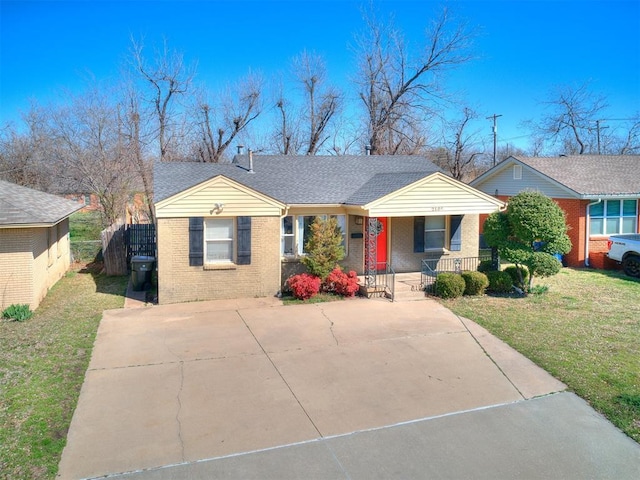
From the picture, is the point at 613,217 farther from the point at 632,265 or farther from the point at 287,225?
the point at 287,225

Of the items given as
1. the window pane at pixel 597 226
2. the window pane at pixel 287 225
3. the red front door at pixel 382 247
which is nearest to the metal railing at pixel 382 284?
the red front door at pixel 382 247

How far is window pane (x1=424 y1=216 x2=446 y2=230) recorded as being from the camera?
56.7 ft

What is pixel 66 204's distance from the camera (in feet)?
57.4

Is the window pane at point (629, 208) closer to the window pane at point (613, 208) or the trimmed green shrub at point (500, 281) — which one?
the window pane at point (613, 208)

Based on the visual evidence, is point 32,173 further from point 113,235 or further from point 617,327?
point 617,327

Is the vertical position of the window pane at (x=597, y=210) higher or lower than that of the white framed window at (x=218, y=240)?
higher

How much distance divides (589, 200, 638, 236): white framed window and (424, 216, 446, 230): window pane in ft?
24.7

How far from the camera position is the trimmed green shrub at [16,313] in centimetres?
1201

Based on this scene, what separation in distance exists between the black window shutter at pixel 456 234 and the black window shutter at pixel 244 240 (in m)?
7.28

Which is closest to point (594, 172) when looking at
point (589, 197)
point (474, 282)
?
point (589, 197)

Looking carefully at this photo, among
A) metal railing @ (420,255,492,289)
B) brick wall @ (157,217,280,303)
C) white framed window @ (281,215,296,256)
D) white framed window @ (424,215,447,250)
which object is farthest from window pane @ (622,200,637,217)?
brick wall @ (157,217,280,303)

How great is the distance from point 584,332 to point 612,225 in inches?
459

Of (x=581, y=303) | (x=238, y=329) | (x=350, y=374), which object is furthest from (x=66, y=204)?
(x=581, y=303)

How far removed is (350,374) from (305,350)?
149 centimetres
